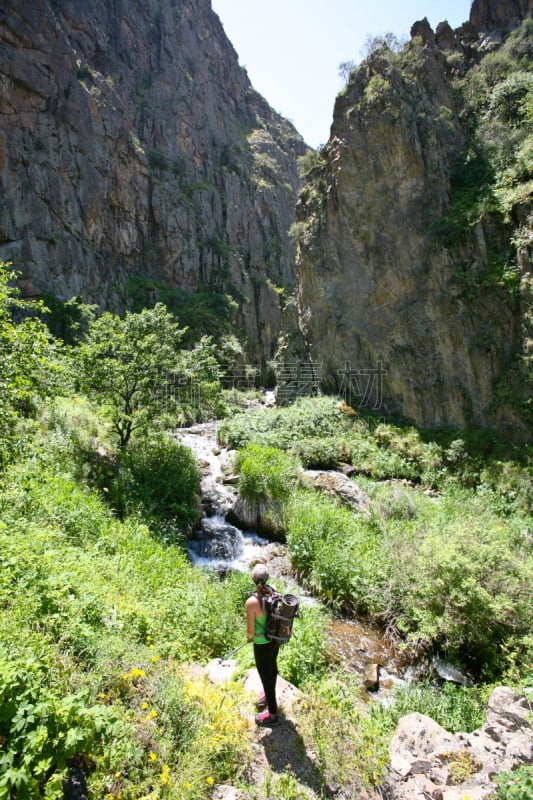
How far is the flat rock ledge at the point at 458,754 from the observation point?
3424mm

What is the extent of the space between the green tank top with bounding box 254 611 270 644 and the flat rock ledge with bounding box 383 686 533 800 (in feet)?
5.44

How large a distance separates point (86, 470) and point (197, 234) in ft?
134

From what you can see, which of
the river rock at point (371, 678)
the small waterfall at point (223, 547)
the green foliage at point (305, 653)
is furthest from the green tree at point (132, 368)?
the river rock at point (371, 678)

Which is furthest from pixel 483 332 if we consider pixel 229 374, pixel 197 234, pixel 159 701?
pixel 197 234

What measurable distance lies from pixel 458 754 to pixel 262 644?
2217mm

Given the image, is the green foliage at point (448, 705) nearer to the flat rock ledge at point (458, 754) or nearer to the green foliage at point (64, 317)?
the flat rock ledge at point (458, 754)

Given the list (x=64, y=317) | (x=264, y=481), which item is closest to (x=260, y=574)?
(x=264, y=481)

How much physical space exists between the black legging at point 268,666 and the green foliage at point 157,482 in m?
5.48

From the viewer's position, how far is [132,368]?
34.6 feet

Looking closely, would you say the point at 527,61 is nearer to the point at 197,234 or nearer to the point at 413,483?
the point at 413,483

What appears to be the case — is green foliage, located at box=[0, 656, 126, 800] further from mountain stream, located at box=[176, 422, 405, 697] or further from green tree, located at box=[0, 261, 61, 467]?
mountain stream, located at box=[176, 422, 405, 697]

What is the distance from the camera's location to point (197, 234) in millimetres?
44250

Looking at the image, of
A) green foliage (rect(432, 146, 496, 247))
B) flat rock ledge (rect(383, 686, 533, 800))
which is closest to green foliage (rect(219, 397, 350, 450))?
green foliage (rect(432, 146, 496, 247))

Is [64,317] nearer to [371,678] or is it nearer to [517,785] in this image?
[371,678]
